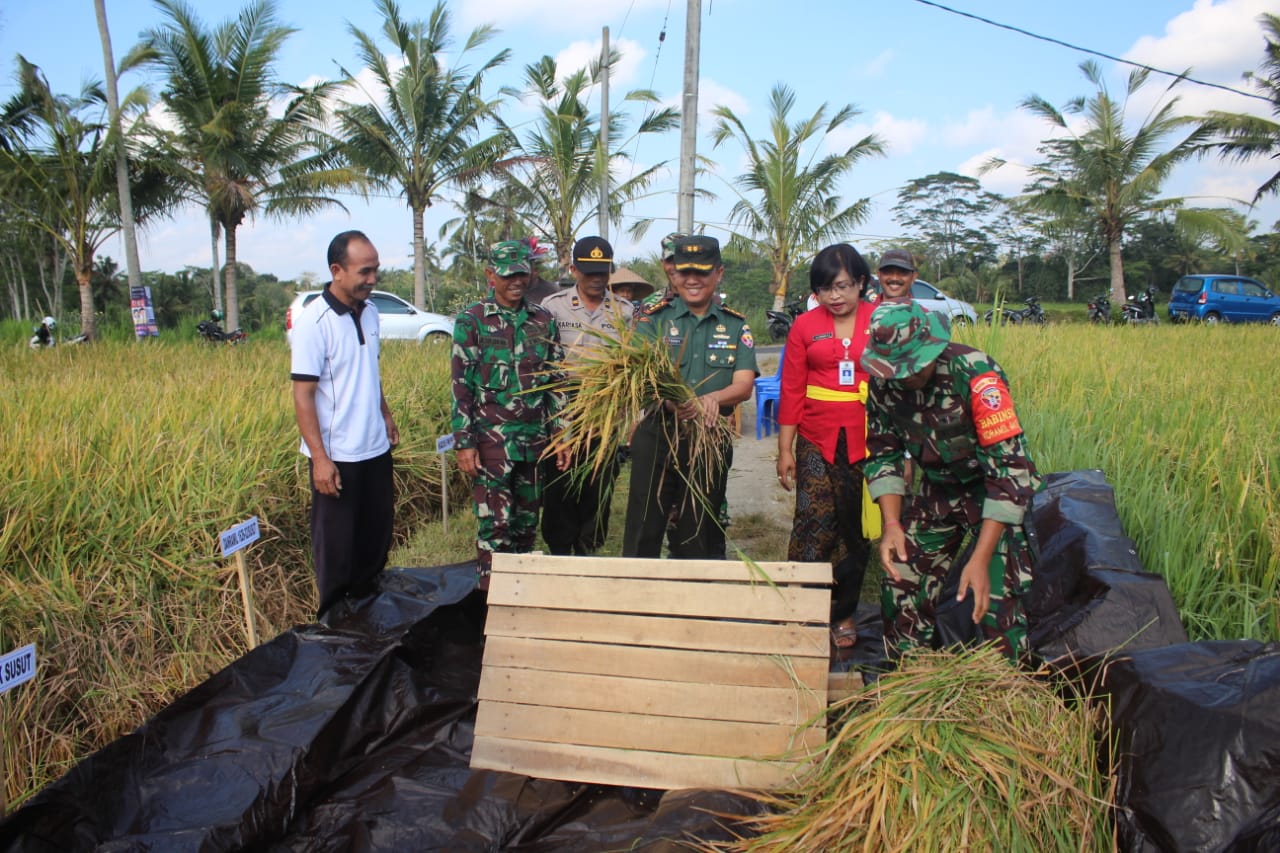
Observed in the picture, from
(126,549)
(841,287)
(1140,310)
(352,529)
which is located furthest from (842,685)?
(1140,310)

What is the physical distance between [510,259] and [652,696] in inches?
72.7

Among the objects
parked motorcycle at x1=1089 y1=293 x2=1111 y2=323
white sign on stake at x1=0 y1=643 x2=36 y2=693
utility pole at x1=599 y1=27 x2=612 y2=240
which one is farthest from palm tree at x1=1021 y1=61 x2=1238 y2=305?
white sign on stake at x1=0 y1=643 x2=36 y2=693

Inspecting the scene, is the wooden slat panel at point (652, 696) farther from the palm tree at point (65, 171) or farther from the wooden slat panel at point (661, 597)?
the palm tree at point (65, 171)

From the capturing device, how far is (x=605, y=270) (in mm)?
3934

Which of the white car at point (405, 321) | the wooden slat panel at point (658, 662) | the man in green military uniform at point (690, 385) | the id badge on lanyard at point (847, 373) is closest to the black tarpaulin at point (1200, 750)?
the wooden slat panel at point (658, 662)

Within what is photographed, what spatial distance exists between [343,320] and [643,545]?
4.66ft

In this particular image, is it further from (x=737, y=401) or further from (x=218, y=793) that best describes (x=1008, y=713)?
(x=218, y=793)

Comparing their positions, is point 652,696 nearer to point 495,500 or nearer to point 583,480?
point 495,500

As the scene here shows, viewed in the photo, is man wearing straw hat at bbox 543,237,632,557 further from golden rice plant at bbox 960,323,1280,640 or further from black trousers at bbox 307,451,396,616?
golden rice plant at bbox 960,323,1280,640

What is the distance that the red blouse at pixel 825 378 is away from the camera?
120 inches

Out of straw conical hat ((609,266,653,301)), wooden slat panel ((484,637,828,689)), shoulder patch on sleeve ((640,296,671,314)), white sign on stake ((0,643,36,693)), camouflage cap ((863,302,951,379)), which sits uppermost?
straw conical hat ((609,266,653,301))

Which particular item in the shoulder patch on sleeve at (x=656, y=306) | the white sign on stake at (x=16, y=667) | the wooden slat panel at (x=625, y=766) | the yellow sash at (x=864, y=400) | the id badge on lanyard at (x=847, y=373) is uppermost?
the shoulder patch on sleeve at (x=656, y=306)

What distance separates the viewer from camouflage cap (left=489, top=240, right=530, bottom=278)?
3304 mm

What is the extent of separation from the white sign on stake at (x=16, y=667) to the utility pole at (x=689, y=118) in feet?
19.4
